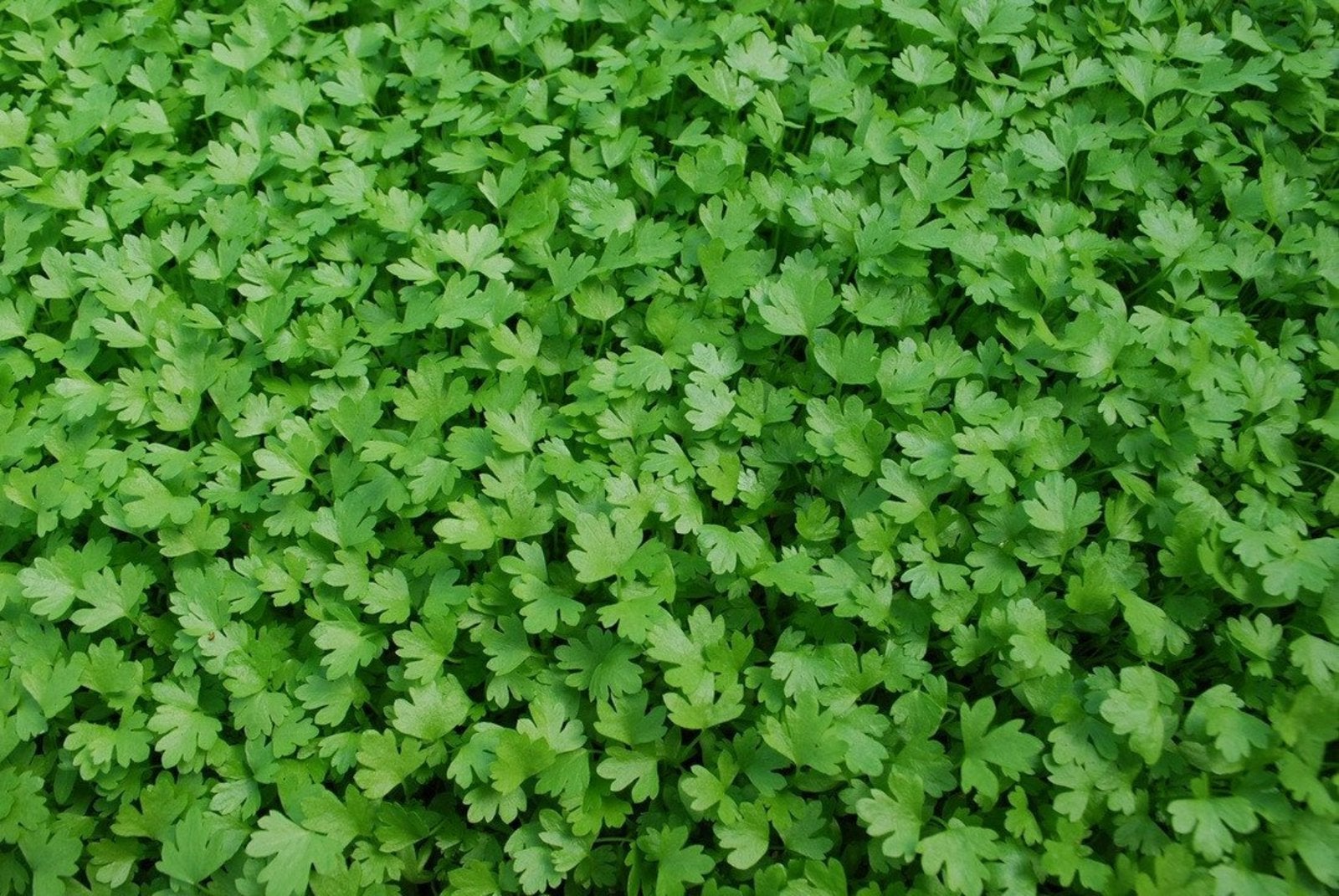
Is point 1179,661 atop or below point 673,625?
below

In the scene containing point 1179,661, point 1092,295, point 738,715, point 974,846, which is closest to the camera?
point 974,846

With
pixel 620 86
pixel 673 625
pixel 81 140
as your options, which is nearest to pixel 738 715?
pixel 673 625

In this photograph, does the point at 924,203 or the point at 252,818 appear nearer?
the point at 252,818

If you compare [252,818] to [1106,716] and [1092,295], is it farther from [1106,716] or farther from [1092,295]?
[1092,295]

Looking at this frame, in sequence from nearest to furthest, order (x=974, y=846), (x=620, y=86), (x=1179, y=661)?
1. (x=974, y=846)
2. (x=1179, y=661)
3. (x=620, y=86)

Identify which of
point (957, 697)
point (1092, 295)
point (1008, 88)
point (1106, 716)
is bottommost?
point (957, 697)

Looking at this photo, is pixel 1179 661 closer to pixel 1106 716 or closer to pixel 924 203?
pixel 1106 716

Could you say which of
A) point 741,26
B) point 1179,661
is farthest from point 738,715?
point 741,26
